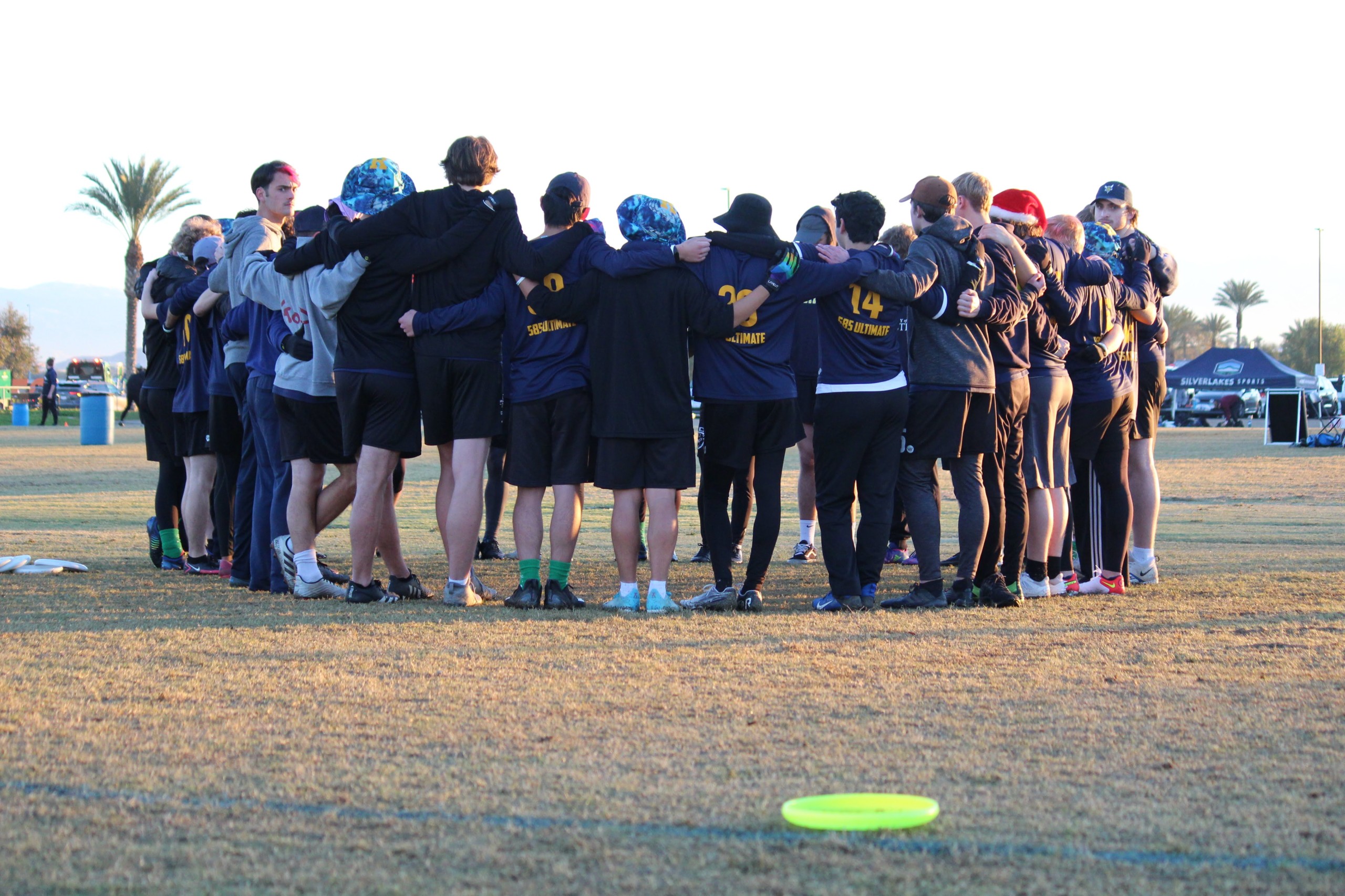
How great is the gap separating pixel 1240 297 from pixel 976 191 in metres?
90.3

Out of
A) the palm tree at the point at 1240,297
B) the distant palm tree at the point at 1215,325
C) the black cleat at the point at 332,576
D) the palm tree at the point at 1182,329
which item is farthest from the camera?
the distant palm tree at the point at 1215,325

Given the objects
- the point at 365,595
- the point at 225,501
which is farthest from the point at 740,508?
the point at 225,501

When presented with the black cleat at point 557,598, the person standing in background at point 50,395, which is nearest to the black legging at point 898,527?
the black cleat at point 557,598

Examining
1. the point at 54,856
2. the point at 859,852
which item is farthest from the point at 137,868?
the point at 859,852

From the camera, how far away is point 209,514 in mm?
8156

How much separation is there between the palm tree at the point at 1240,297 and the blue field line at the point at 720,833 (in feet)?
301

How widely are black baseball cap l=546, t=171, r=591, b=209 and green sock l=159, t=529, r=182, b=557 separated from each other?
11.7 ft

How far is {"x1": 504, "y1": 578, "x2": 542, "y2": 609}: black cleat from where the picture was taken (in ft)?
20.7

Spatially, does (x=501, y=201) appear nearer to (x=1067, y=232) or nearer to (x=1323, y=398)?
(x=1067, y=232)

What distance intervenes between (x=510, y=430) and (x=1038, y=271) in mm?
2827

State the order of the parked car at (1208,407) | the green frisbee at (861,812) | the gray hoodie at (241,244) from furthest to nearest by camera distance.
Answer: the parked car at (1208,407), the gray hoodie at (241,244), the green frisbee at (861,812)

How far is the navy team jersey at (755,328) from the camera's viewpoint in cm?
618

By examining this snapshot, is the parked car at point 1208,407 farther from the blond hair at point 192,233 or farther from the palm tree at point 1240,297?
the blond hair at point 192,233

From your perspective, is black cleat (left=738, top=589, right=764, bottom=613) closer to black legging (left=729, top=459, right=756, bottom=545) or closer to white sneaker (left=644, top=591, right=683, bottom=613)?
white sneaker (left=644, top=591, right=683, bottom=613)
